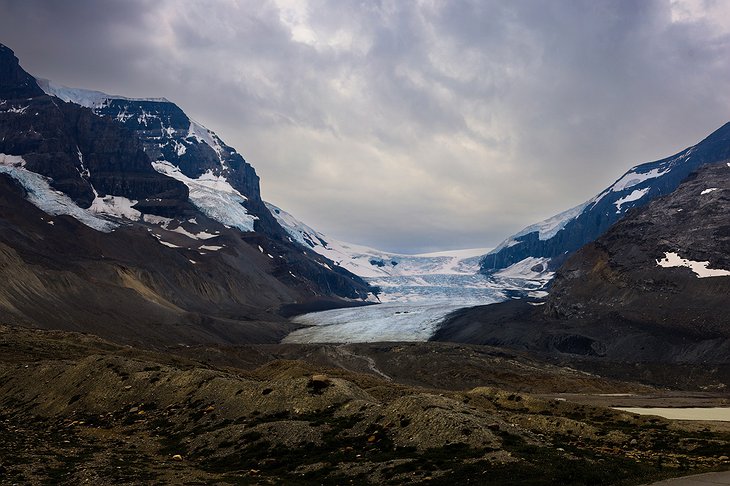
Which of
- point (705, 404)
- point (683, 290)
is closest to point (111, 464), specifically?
point (705, 404)

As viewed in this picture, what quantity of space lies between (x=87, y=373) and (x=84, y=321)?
115 m

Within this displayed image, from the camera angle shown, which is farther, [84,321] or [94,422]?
[84,321]

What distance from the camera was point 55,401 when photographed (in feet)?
187

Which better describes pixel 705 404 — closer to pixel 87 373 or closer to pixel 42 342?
pixel 87 373

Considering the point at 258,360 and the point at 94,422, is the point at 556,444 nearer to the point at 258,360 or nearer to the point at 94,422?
the point at 94,422

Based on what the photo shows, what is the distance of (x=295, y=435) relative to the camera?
1549 inches

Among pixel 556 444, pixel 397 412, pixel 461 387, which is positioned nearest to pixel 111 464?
pixel 397 412

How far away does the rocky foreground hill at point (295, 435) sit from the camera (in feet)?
100

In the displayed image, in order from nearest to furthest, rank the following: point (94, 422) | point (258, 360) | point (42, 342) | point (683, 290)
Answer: point (94, 422)
point (42, 342)
point (258, 360)
point (683, 290)

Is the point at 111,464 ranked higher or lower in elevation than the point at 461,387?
higher

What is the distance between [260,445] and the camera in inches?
1521

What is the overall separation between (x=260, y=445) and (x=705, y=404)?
276 ft

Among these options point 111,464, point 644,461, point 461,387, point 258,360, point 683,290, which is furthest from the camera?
point 683,290

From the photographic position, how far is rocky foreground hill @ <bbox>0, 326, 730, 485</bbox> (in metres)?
30.6
